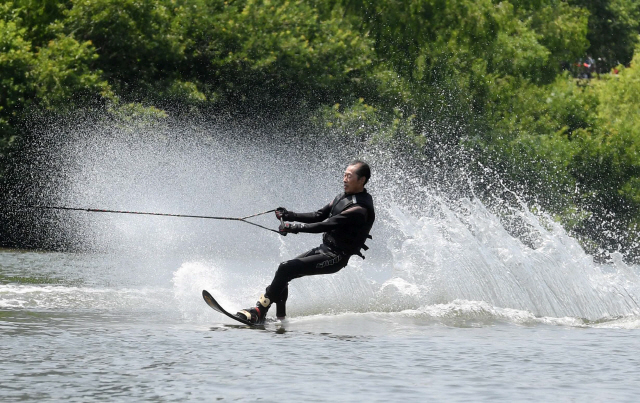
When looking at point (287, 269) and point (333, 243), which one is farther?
point (333, 243)

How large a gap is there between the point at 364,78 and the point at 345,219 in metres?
20.5

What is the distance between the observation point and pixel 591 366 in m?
9.39

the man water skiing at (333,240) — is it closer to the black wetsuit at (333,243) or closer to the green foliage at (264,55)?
the black wetsuit at (333,243)

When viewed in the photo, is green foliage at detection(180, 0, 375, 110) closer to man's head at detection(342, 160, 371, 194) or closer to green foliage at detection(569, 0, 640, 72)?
man's head at detection(342, 160, 371, 194)

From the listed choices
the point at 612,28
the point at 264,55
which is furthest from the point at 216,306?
the point at 612,28

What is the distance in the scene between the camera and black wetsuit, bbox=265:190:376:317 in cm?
1142

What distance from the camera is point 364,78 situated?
31.6 m

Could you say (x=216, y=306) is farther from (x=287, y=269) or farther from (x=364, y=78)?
(x=364, y=78)

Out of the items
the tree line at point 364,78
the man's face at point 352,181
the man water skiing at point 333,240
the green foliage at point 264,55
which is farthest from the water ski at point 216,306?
the green foliage at point 264,55

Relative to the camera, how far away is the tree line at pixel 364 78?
2708 cm

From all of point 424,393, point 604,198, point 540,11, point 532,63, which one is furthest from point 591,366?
point 540,11

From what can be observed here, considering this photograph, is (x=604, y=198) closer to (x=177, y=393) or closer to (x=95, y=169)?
(x=95, y=169)

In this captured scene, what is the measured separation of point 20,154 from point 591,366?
19.0 meters

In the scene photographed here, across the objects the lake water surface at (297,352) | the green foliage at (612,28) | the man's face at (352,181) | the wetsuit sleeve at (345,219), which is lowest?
the lake water surface at (297,352)
